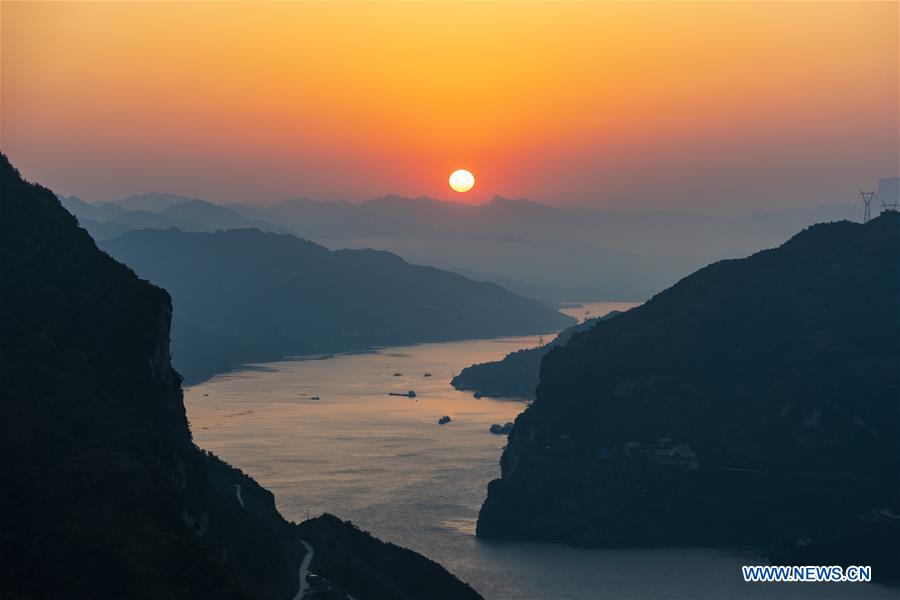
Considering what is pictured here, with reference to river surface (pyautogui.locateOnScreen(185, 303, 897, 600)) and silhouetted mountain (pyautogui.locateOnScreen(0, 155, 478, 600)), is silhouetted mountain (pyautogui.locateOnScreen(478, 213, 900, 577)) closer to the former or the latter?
river surface (pyautogui.locateOnScreen(185, 303, 897, 600))

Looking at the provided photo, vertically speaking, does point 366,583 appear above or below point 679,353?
below

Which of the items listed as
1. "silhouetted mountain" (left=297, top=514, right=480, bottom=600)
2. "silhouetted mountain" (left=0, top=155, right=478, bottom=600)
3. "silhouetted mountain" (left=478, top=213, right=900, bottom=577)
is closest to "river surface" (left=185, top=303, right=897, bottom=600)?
"silhouetted mountain" (left=478, top=213, right=900, bottom=577)

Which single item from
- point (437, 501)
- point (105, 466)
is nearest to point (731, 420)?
point (437, 501)

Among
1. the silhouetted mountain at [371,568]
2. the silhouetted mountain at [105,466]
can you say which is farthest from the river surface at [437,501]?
the silhouetted mountain at [105,466]

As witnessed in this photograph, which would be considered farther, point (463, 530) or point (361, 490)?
point (361, 490)

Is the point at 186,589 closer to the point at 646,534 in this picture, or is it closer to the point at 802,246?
the point at 646,534

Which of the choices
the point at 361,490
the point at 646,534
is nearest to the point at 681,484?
the point at 646,534
